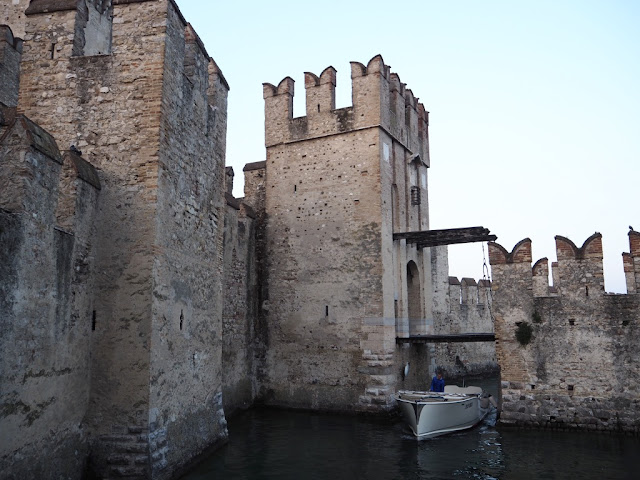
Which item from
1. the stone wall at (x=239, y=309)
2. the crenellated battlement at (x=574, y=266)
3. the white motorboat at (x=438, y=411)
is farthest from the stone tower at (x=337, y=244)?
the crenellated battlement at (x=574, y=266)

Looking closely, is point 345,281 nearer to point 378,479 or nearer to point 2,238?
point 378,479

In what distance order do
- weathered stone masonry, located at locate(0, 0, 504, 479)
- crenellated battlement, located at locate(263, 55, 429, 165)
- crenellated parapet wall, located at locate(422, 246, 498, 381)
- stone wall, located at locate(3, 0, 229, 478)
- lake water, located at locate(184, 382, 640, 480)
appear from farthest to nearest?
crenellated parapet wall, located at locate(422, 246, 498, 381)
crenellated battlement, located at locate(263, 55, 429, 165)
lake water, located at locate(184, 382, 640, 480)
stone wall, located at locate(3, 0, 229, 478)
weathered stone masonry, located at locate(0, 0, 504, 479)

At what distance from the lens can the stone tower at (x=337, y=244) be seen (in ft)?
47.7

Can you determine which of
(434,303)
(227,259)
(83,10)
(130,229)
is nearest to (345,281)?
(227,259)

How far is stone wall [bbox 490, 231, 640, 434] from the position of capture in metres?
11.7

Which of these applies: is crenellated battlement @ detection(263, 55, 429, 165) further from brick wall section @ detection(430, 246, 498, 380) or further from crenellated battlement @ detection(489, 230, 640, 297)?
brick wall section @ detection(430, 246, 498, 380)

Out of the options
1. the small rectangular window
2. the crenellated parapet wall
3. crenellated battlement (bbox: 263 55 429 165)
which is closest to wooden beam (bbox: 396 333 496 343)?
the crenellated parapet wall

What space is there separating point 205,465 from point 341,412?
243 inches

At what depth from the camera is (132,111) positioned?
26.3ft

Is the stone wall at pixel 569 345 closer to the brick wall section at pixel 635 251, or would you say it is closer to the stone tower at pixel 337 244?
the brick wall section at pixel 635 251

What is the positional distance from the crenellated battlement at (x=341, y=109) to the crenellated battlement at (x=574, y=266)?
5279 millimetres

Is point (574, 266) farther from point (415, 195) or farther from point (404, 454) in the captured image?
point (415, 195)

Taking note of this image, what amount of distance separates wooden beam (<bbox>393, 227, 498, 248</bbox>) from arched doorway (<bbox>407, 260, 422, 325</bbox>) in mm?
1163

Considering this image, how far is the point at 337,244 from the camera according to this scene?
1516 cm
